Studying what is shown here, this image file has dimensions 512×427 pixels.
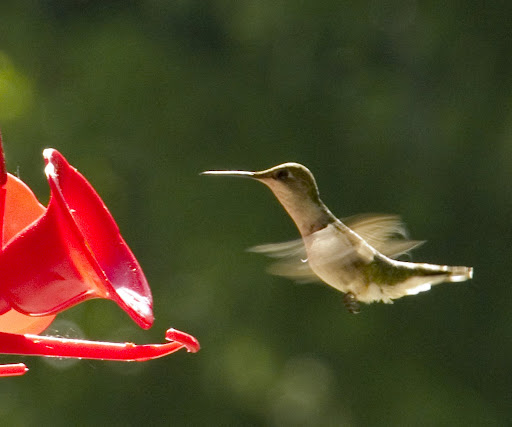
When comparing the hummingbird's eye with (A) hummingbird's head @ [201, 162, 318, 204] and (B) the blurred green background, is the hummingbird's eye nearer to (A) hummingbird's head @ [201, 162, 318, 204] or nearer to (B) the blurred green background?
(A) hummingbird's head @ [201, 162, 318, 204]

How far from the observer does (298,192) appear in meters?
2.29

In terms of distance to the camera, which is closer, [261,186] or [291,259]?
[291,259]

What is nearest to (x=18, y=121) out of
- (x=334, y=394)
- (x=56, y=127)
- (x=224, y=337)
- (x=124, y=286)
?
(x=56, y=127)

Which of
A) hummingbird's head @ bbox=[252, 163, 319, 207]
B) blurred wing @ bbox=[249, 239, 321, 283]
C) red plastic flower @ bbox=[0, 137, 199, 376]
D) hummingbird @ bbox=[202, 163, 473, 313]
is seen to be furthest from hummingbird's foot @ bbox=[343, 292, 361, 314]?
red plastic flower @ bbox=[0, 137, 199, 376]

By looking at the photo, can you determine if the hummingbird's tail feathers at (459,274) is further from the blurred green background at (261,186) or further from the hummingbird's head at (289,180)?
the blurred green background at (261,186)

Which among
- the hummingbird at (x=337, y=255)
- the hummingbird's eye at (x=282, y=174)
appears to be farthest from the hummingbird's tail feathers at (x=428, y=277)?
the hummingbird's eye at (x=282, y=174)

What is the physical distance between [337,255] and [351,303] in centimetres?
11

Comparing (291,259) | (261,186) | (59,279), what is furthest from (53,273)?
(261,186)

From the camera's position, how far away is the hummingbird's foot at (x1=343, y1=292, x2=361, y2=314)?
2.28 metres

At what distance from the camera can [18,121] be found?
4.94 metres

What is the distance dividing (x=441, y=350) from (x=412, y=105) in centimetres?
135

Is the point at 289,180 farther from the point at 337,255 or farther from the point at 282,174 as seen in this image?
the point at 337,255

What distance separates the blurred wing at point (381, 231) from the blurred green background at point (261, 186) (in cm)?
265

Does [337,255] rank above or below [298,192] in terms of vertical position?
below
